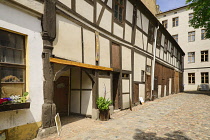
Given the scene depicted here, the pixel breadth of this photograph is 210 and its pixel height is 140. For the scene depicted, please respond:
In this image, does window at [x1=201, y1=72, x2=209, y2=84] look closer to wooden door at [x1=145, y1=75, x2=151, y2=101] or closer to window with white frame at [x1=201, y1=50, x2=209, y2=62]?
window with white frame at [x1=201, y1=50, x2=209, y2=62]

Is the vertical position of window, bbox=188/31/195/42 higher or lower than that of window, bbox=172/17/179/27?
lower

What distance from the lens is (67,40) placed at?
17.7 ft

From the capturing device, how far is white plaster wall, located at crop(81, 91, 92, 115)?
263 inches

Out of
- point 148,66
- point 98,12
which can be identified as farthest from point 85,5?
point 148,66

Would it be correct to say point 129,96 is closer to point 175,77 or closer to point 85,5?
point 85,5

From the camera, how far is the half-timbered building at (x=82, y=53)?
14.2ft

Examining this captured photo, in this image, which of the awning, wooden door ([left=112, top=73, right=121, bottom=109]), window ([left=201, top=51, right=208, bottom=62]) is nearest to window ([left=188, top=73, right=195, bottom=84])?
window ([left=201, top=51, right=208, bottom=62])

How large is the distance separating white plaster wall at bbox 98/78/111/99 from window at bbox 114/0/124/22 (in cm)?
344

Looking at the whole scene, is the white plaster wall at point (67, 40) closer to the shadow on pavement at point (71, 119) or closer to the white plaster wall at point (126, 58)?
the shadow on pavement at point (71, 119)

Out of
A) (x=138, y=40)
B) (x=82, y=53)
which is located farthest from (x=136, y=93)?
(x=82, y=53)

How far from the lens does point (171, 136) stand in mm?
4605

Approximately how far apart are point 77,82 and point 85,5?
3225 mm

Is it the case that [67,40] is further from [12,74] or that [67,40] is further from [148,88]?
[148,88]

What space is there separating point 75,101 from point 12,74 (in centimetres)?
357
